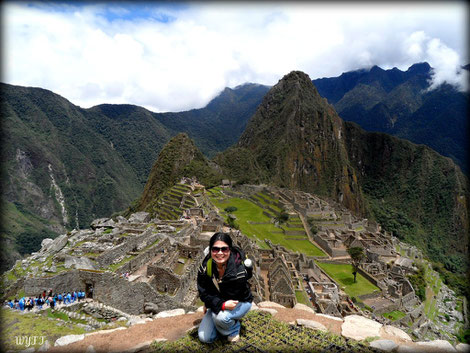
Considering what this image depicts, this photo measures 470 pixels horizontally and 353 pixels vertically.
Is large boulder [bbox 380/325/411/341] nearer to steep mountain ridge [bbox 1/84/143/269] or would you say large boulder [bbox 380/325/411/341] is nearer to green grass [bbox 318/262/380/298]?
green grass [bbox 318/262/380/298]

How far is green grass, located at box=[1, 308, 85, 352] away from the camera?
308 inches

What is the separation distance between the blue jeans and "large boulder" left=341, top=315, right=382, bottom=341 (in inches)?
92.3

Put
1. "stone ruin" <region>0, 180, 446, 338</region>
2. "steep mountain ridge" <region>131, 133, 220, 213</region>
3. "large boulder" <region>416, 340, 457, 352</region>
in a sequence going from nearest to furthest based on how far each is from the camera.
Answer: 1. "large boulder" <region>416, 340, 457, 352</region>
2. "stone ruin" <region>0, 180, 446, 338</region>
3. "steep mountain ridge" <region>131, 133, 220, 213</region>

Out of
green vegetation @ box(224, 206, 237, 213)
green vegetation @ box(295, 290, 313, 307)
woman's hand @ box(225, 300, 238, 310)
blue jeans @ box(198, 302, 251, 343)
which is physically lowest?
green vegetation @ box(295, 290, 313, 307)

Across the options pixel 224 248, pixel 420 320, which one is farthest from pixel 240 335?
pixel 420 320

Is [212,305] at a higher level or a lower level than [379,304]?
higher

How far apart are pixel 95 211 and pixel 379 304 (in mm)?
137024

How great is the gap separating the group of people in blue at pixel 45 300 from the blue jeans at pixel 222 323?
9.01 m

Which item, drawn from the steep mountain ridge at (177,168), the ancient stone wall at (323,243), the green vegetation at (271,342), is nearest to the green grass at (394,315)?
the ancient stone wall at (323,243)

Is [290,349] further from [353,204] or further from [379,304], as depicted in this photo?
[353,204]

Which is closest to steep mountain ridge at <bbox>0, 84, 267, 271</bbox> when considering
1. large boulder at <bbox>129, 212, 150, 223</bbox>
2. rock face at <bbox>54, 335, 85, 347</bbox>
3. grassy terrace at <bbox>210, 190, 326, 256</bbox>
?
large boulder at <bbox>129, 212, 150, 223</bbox>

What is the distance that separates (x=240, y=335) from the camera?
5.62m

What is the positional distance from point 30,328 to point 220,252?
26.0ft

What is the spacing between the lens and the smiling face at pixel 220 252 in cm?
510
